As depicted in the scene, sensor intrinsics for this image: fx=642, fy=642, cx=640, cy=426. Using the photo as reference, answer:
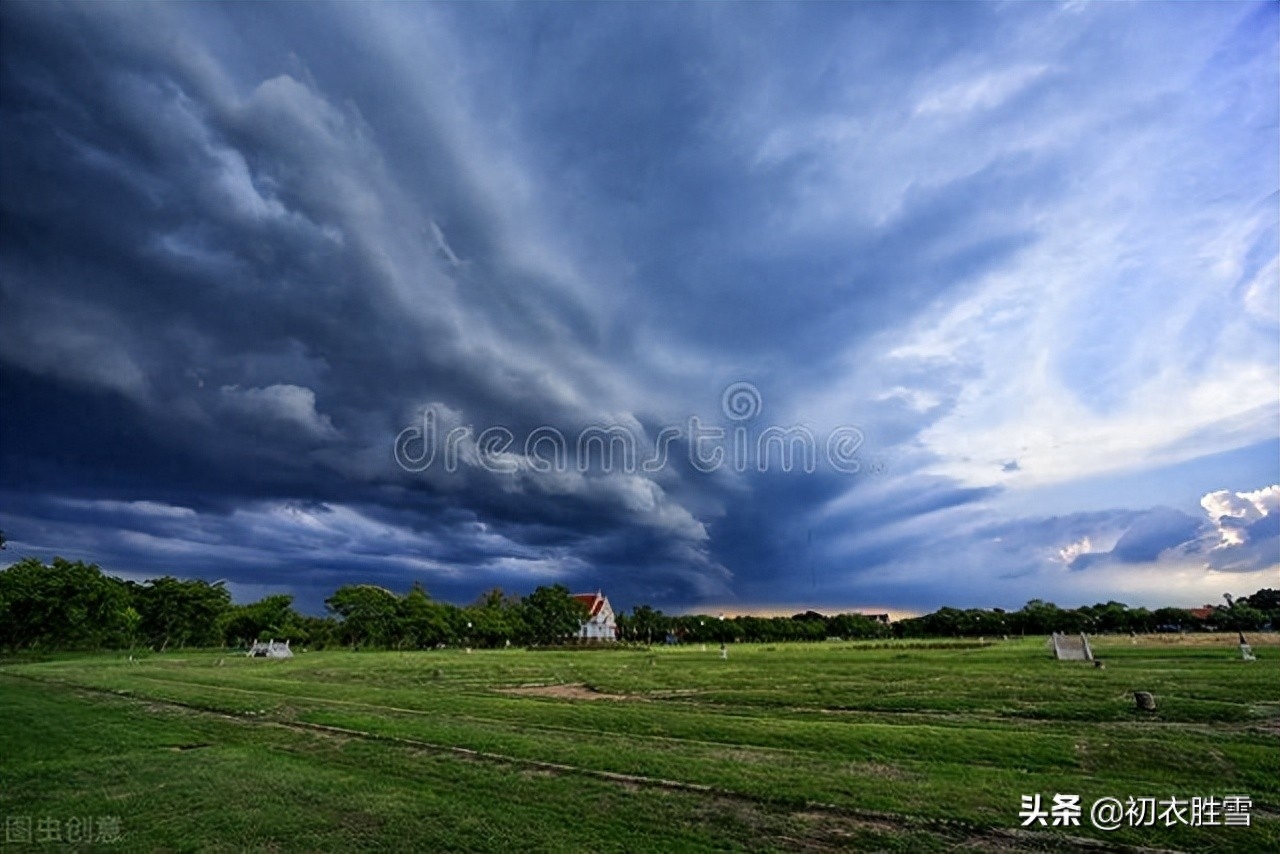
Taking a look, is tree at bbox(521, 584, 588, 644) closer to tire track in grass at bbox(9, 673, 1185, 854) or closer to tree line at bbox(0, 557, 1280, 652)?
tree line at bbox(0, 557, 1280, 652)

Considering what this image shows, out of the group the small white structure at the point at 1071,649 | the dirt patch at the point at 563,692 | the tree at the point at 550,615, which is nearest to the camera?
the dirt patch at the point at 563,692

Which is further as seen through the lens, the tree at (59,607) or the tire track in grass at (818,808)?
the tree at (59,607)

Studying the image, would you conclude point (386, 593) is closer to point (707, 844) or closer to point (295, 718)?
point (295, 718)

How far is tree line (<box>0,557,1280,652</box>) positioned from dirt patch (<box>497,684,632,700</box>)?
6716 cm

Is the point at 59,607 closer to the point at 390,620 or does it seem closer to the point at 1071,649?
the point at 390,620

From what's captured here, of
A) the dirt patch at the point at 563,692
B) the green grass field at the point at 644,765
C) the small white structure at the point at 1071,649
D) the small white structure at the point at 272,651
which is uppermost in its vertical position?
the small white structure at the point at 1071,649

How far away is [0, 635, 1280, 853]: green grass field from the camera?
10.5 meters

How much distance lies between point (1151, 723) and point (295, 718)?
1102 inches

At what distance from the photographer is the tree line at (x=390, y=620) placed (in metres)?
72.6

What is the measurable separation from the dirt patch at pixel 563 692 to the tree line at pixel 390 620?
67161mm

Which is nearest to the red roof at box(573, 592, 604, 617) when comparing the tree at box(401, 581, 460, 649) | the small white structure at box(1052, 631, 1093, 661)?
the tree at box(401, 581, 460, 649)

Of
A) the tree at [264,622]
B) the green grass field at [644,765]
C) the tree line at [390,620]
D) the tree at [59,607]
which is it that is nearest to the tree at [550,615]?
the tree line at [390,620]

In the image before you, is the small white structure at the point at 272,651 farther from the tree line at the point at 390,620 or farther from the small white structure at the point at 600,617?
the small white structure at the point at 600,617

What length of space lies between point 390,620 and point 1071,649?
8466cm
